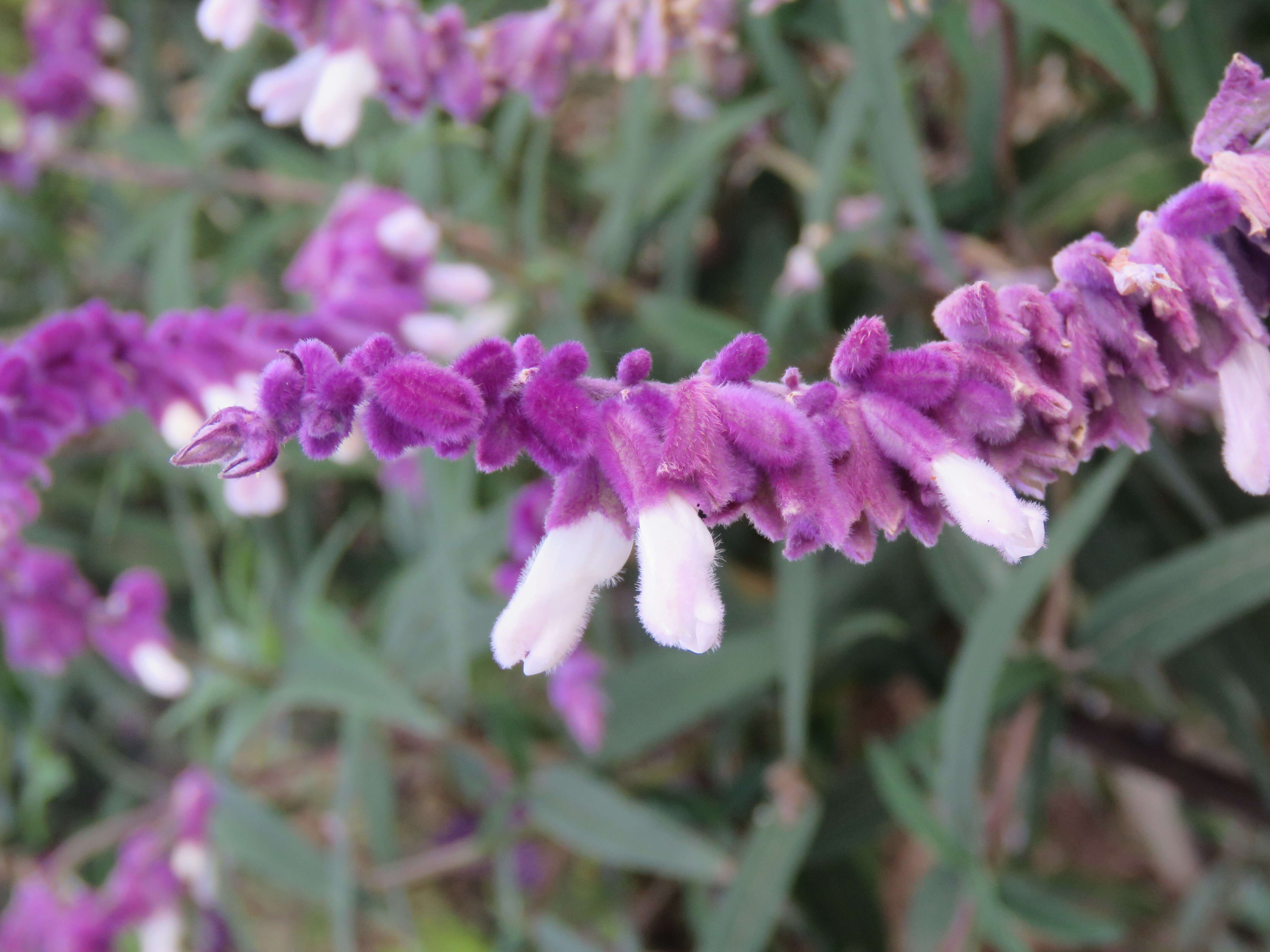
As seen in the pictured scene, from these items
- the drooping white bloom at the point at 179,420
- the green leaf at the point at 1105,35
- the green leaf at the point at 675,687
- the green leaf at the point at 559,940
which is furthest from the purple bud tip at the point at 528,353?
the green leaf at the point at 559,940

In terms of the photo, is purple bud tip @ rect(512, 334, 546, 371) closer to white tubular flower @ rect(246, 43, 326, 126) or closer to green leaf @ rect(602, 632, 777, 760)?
white tubular flower @ rect(246, 43, 326, 126)

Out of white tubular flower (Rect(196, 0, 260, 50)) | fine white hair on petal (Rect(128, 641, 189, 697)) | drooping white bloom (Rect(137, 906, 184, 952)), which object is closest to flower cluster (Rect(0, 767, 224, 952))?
drooping white bloom (Rect(137, 906, 184, 952))

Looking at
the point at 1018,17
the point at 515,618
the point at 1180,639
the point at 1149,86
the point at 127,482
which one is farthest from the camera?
the point at 127,482

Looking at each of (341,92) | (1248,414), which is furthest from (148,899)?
(1248,414)

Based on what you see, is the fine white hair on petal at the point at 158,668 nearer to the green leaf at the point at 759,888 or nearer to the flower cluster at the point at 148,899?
the flower cluster at the point at 148,899

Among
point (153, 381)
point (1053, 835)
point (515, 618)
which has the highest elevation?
point (515, 618)

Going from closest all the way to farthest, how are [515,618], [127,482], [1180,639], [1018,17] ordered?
[515,618] < [1180,639] < [1018,17] < [127,482]

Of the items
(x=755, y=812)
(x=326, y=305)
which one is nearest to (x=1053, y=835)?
(x=755, y=812)

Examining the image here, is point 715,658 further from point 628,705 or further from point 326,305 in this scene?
point 326,305
